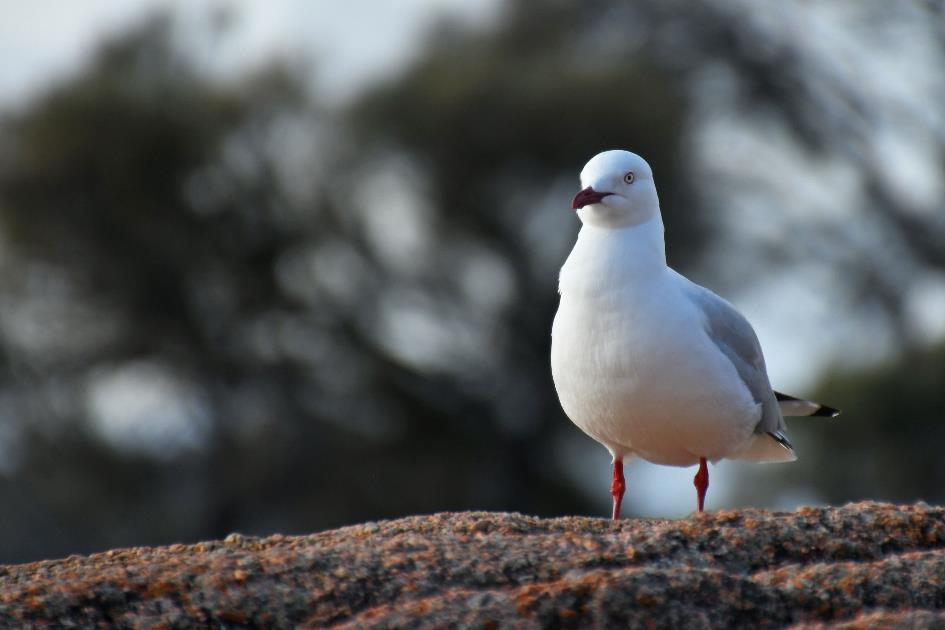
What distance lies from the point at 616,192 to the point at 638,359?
2.08 feet

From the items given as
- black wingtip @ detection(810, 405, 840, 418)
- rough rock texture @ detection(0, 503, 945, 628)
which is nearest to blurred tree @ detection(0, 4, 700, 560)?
black wingtip @ detection(810, 405, 840, 418)

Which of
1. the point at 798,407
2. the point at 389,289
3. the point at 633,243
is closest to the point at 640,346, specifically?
the point at 633,243

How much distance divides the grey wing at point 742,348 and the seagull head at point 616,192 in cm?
31

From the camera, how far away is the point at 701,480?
6133 mm

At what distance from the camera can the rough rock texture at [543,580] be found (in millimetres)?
4012

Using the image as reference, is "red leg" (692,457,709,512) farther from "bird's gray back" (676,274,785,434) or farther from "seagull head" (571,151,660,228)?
"seagull head" (571,151,660,228)

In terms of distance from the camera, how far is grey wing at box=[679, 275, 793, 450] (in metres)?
6.02

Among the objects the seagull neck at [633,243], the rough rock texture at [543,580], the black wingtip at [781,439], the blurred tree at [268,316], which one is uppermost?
the blurred tree at [268,316]

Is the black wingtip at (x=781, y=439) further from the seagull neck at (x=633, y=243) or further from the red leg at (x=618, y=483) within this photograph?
the seagull neck at (x=633, y=243)

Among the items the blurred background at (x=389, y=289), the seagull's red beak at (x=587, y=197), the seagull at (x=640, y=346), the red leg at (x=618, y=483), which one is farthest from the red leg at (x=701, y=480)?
the blurred background at (x=389, y=289)

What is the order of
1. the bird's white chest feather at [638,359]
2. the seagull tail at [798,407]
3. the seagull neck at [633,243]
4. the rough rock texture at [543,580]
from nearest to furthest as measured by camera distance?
the rough rock texture at [543,580] < the bird's white chest feather at [638,359] < the seagull neck at [633,243] < the seagull tail at [798,407]

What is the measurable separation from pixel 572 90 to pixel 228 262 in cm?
484

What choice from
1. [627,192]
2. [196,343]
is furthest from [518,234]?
[627,192]

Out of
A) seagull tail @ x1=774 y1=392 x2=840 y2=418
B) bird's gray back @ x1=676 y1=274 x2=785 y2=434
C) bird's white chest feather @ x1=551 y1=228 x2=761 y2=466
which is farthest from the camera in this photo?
seagull tail @ x1=774 y1=392 x2=840 y2=418
